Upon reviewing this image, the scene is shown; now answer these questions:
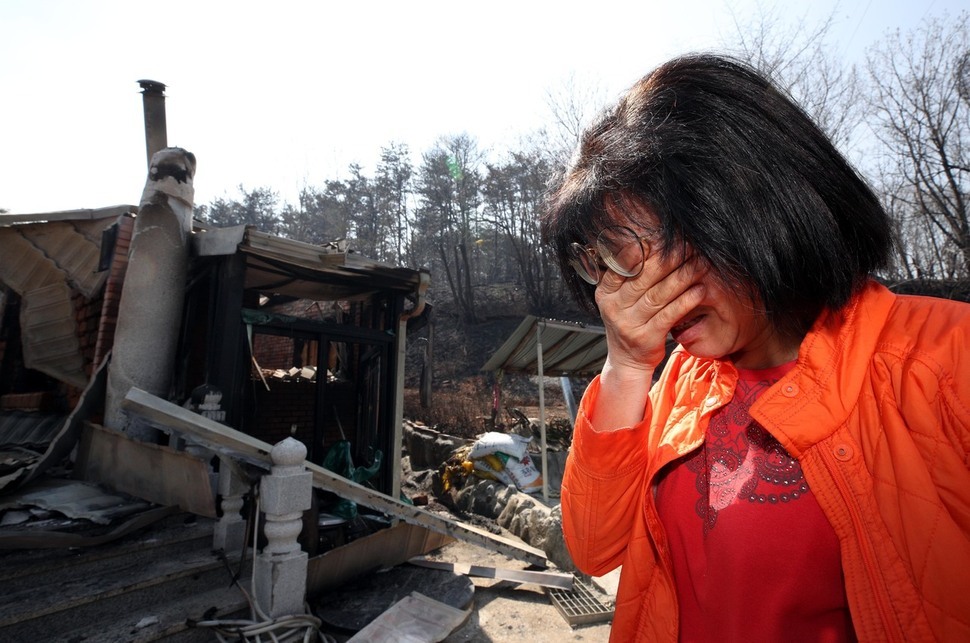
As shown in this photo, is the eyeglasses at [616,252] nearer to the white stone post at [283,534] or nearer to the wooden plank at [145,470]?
the white stone post at [283,534]

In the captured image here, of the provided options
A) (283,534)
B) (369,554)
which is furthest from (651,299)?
(369,554)

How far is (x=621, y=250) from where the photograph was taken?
107 centimetres

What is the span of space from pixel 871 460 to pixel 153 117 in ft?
26.9

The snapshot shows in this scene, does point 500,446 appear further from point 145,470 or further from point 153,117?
point 153,117

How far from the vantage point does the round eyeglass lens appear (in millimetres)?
1048

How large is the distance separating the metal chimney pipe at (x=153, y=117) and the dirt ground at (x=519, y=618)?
6.88 meters

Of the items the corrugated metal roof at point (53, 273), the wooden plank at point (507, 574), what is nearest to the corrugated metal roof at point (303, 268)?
the corrugated metal roof at point (53, 273)

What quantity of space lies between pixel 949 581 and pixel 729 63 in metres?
1.09

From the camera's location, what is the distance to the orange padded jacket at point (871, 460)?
2.63 feet

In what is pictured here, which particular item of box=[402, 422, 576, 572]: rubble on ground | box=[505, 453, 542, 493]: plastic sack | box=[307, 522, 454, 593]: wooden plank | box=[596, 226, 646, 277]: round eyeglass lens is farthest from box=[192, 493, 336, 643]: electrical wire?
box=[505, 453, 542, 493]: plastic sack

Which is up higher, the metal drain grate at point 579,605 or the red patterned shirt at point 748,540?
the red patterned shirt at point 748,540

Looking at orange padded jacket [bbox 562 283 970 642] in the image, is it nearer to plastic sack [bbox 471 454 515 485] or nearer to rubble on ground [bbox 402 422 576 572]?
rubble on ground [bbox 402 422 576 572]

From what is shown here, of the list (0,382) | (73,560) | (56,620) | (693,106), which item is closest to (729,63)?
(693,106)

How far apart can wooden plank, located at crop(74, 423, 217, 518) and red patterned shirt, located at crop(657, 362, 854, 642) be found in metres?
4.03
